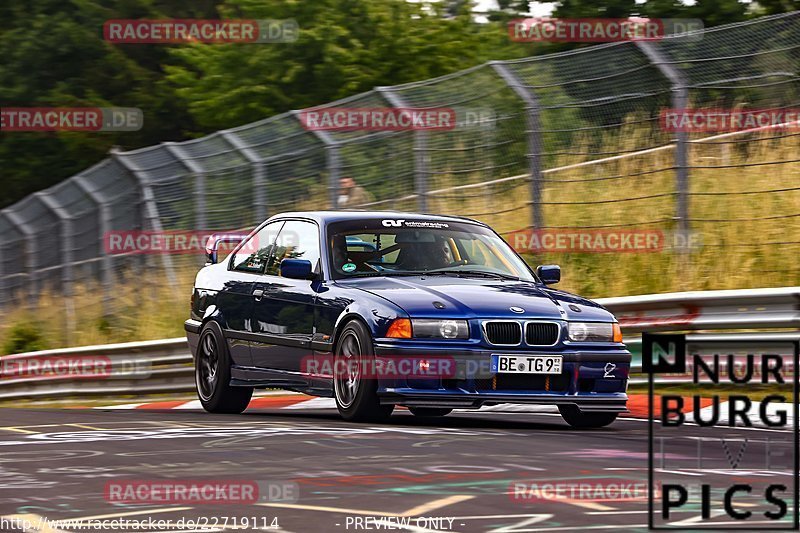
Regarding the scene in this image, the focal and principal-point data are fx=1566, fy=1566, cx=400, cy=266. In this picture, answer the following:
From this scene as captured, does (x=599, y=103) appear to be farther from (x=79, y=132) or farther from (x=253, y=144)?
(x=79, y=132)

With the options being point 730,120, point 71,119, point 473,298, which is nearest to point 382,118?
point 730,120

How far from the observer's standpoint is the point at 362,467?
24.6 feet

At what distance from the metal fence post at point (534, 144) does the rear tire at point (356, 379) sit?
5337mm

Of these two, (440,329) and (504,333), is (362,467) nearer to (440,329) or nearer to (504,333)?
(440,329)

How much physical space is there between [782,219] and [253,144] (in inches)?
286

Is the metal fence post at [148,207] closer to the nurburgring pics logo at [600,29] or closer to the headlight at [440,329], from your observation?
the nurburgring pics logo at [600,29]

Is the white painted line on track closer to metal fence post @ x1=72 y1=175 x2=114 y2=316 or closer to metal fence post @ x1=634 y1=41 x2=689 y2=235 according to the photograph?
metal fence post @ x1=634 y1=41 x2=689 y2=235

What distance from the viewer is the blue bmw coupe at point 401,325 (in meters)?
9.67

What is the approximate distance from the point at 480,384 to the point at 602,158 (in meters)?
6.30

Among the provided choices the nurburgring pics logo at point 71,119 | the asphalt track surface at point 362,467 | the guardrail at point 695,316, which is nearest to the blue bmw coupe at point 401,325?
the asphalt track surface at point 362,467

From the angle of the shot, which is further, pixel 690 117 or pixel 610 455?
pixel 690 117

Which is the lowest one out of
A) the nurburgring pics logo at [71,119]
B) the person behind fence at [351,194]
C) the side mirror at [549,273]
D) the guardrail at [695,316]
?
the guardrail at [695,316]

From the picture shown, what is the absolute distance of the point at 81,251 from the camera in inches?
911

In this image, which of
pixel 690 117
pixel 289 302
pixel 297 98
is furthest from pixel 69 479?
pixel 297 98
